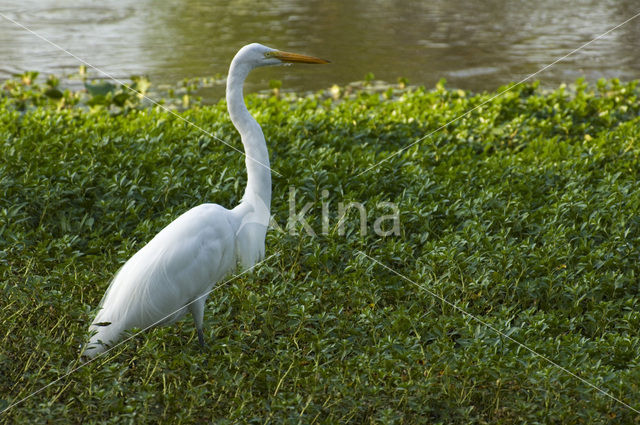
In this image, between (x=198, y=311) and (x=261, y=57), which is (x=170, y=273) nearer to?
(x=198, y=311)

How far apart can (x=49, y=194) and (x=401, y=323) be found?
7.04 feet

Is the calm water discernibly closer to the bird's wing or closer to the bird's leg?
the bird's wing

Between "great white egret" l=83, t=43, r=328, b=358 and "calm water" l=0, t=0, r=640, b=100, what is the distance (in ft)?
13.1

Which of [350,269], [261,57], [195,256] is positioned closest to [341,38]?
[261,57]

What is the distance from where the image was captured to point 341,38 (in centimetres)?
954

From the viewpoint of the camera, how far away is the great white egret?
10.5 ft

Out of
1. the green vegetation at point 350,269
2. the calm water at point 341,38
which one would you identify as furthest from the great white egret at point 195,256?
the calm water at point 341,38

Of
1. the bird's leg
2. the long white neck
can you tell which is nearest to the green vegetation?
the bird's leg

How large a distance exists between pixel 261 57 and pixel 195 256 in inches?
39.2

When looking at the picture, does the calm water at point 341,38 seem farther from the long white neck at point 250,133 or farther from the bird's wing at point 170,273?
the bird's wing at point 170,273

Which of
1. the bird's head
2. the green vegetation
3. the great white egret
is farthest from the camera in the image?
the bird's head

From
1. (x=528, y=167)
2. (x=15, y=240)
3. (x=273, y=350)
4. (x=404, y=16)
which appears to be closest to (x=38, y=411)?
(x=273, y=350)

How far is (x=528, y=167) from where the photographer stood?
4.79 m

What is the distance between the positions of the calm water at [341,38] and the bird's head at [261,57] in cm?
386
